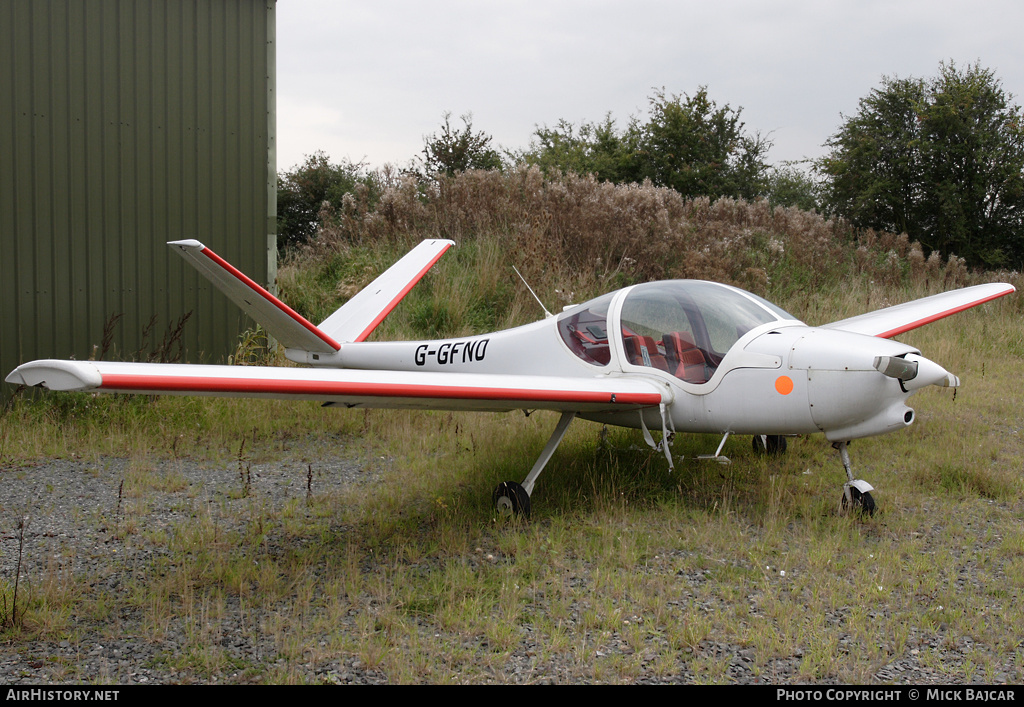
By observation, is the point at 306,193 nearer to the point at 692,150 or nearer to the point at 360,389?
the point at 692,150

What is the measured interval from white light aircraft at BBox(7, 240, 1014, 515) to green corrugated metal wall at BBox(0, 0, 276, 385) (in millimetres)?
3279

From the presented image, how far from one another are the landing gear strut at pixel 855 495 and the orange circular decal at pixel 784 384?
22.0 inches

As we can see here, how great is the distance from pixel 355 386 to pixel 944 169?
2005 cm

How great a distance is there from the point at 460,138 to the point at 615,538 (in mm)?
18929

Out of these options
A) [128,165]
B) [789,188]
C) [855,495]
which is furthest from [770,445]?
[789,188]

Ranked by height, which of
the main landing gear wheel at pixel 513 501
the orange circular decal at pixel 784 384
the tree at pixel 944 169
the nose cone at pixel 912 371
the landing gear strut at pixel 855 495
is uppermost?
the tree at pixel 944 169

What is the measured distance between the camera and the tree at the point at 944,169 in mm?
18438

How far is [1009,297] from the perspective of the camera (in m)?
12.9

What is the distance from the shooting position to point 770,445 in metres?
6.48

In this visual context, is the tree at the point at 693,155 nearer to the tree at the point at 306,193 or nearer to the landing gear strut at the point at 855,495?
the tree at the point at 306,193

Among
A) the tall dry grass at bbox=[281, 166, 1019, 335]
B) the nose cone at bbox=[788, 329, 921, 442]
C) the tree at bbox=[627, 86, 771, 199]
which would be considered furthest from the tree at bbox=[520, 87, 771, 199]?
the nose cone at bbox=[788, 329, 921, 442]

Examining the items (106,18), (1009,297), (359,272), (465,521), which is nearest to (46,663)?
(465,521)

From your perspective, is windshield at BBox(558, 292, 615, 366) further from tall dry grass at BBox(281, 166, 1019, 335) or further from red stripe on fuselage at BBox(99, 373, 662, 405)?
tall dry grass at BBox(281, 166, 1019, 335)

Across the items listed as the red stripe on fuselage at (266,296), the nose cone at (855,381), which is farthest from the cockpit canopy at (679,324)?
the red stripe on fuselage at (266,296)
